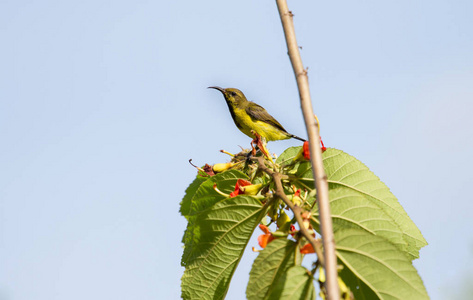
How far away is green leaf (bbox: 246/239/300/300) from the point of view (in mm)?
1919

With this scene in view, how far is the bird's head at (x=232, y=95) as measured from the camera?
962 centimetres

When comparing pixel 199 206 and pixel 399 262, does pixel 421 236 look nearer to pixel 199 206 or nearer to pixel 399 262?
pixel 399 262

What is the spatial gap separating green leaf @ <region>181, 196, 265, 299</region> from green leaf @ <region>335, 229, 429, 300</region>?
0.55 m

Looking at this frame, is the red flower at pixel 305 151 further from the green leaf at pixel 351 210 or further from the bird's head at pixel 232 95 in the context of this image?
the bird's head at pixel 232 95

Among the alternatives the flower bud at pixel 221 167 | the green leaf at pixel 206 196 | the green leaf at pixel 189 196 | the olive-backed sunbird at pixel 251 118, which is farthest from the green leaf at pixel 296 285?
the olive-backed sunbird at pixel 251 118

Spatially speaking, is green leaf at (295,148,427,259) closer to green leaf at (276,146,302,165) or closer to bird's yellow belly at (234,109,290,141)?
green leaf at (276,146,302,165)

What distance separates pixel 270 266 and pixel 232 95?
7932 millimetres

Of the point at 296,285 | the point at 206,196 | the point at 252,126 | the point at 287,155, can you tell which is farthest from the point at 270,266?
the point at 252,126

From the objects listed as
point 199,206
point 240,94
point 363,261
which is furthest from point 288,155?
point 240,94

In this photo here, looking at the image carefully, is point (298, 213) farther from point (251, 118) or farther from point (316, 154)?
point (251, 118)

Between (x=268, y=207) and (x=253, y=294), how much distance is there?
0.48m

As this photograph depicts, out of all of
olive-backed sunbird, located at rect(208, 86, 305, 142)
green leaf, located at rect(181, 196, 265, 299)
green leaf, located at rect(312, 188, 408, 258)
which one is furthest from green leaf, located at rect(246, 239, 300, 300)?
olive-backed sunbird, located at rect(208, 86, 305, 142)

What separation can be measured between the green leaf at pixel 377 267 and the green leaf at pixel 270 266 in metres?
0.18

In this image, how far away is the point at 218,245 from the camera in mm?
2492
